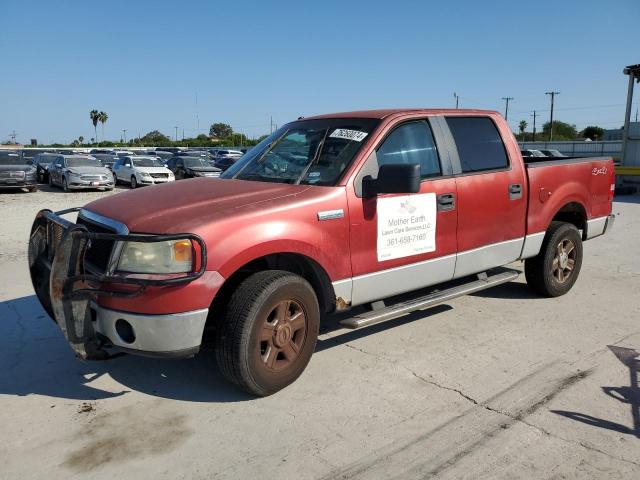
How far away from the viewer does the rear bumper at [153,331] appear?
318 cm

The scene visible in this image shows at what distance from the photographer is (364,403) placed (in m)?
3.57

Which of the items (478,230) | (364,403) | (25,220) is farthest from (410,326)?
(25,220)

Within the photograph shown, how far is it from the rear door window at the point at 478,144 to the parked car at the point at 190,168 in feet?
68.2

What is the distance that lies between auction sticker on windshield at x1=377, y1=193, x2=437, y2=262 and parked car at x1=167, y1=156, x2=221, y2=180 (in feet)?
70.4

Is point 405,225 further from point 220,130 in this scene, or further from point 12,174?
point 220,130

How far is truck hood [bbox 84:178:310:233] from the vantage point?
335cm

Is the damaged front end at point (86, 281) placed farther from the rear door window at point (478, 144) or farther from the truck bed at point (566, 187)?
the truck bed at point (566, 187)

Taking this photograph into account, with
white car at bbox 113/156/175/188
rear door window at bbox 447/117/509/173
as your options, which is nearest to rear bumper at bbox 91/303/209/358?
rear door window at bbox 447/117/509/173

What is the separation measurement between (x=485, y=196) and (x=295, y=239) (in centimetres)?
212

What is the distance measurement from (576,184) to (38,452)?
555 centimetres

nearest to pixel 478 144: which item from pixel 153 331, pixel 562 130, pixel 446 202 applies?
pixel 446 202

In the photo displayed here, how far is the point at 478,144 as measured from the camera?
504 centimetres

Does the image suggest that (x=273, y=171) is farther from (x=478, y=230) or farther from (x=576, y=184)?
(x=576, y=184)

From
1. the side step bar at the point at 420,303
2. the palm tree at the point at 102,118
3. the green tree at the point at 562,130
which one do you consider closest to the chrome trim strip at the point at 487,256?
the side step bar at the point at 420,303
